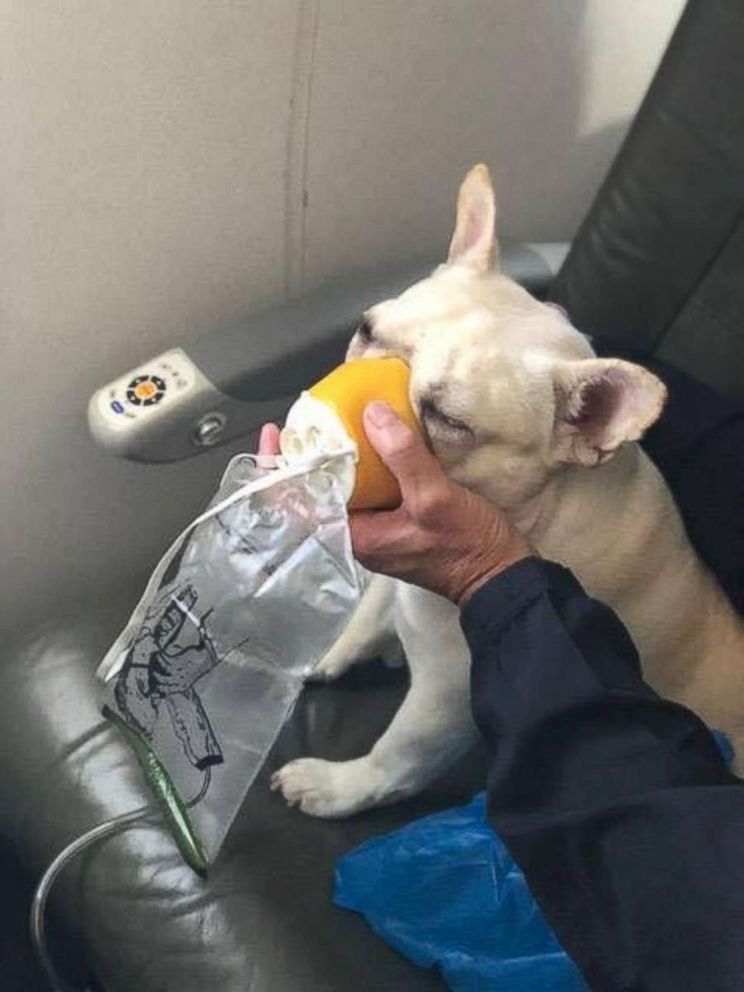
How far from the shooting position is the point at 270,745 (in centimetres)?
110

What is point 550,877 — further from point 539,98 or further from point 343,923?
point 539,98

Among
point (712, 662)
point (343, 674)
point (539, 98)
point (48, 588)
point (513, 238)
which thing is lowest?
point (48, 588)

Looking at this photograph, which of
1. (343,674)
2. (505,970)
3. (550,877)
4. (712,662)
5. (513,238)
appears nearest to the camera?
(550,877)

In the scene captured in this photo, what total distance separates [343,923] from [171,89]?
78cm

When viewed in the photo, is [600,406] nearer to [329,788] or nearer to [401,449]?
[401,449]

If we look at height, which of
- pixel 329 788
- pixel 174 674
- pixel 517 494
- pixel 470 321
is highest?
pixel 470 321

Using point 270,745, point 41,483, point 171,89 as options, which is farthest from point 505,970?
point 171,89

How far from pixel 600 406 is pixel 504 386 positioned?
73 mm

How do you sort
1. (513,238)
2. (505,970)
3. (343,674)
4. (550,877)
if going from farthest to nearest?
(513,238)
(343,674)
(505,970)
(550,877)

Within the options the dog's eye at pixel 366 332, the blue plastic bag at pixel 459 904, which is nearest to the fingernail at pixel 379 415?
the dog's eye at pixel 366 332

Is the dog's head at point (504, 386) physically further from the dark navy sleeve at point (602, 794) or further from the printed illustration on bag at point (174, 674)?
the printed illustration on bag at point (174, 674)

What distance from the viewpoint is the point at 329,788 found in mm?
1160

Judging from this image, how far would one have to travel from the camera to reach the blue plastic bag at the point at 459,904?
1.02m

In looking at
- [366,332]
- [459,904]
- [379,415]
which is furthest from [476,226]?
[459,904]
